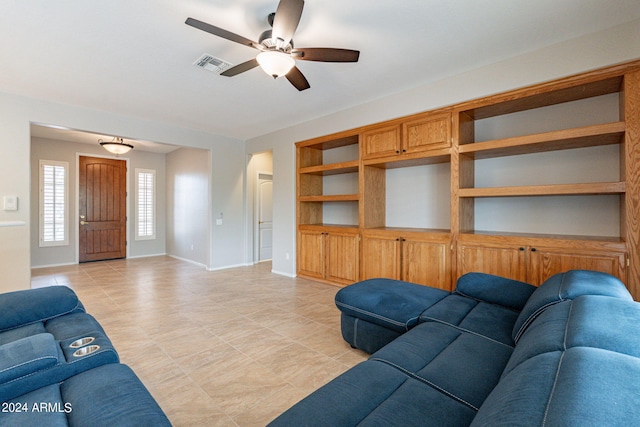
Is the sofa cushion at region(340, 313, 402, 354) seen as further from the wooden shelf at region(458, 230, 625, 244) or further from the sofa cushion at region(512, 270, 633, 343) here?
the wooden shelf at region(458, 230, 625, 244)

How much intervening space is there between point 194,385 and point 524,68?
3.98 metres

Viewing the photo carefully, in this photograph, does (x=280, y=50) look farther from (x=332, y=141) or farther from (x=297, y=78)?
(x=332, y=141)

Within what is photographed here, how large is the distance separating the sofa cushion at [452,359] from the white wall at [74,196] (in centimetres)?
773

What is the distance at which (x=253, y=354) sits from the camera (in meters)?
2.55

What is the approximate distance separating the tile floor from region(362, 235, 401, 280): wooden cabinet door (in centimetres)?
72

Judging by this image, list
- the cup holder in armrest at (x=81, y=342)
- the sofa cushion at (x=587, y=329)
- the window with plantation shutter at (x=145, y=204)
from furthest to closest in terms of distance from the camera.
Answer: the window with plantation shutter at (x=145, y=204)
the cup holder in armrest at (x=81, y=342)
the sofa cushion at (x=587, y=329)

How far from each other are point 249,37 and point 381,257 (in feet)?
9.90

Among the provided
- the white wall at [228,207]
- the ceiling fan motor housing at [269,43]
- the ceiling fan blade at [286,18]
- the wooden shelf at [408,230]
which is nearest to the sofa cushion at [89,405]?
the ceiling fan blade at [286,18]

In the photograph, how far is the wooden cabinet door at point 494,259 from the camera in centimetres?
301

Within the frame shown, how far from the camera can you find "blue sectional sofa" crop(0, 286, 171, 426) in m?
1.01

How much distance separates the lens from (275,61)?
94.0 inches

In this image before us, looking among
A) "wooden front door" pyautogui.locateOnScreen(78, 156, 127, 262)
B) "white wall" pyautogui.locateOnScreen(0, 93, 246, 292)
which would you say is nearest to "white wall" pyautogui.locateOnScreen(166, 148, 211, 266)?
"wooden front door" pyautogui.locateOnScreen(78, 156, 127, 262)

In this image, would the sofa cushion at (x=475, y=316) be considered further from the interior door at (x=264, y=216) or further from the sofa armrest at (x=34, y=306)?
the interior door at (x=264, y=216)

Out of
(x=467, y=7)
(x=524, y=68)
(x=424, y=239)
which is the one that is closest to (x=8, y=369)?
(x=467, y=7)
